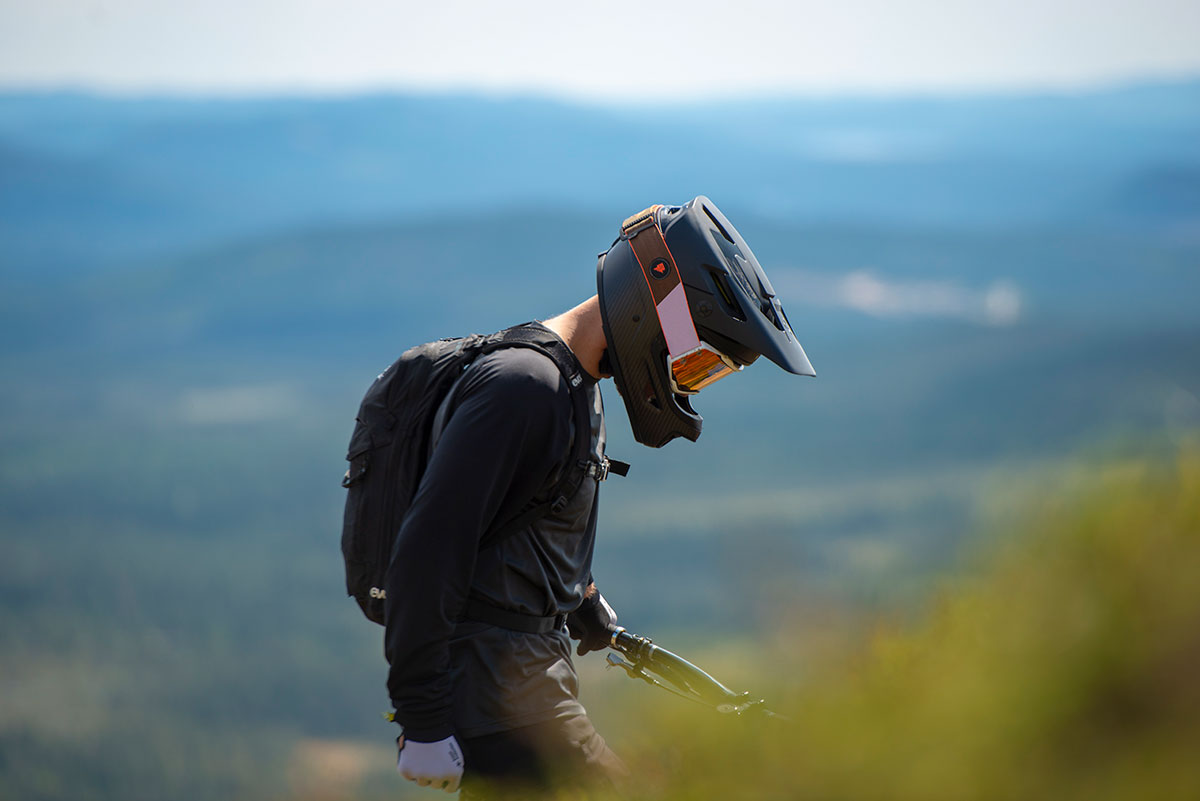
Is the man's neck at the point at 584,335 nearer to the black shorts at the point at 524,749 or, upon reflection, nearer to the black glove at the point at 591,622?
the black glove at the point at 591,622

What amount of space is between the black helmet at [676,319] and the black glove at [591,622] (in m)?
0.81

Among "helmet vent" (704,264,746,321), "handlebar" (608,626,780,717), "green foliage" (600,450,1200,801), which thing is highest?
"helmet vent" (704,264,746,321)

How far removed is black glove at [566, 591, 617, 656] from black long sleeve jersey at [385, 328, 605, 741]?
637mm

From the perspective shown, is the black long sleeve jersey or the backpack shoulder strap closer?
the black long sleeve jersey

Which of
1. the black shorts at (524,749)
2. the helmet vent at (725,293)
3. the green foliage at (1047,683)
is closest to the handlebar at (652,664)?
the black shorts at (524,749)

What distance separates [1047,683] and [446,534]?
8.42ft

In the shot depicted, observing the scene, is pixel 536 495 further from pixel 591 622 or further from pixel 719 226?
pixel 719 226

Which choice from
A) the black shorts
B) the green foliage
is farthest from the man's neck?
the green foliage

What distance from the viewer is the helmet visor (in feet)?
14.3

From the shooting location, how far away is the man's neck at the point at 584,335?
4254 millimetres

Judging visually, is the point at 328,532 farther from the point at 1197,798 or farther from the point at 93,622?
the point at 1197,798

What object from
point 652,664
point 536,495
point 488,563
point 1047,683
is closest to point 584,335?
point 536,495

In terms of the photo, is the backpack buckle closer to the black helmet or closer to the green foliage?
the black helmet

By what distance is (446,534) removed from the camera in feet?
11.5
